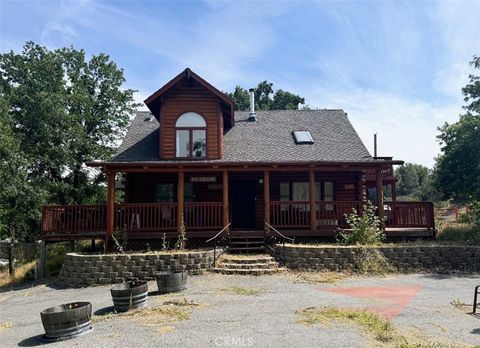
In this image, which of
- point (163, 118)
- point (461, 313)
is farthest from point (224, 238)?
point (461, 313)

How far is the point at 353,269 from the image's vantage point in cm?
1205

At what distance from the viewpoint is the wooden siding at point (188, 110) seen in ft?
49.4

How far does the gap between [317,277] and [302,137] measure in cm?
745

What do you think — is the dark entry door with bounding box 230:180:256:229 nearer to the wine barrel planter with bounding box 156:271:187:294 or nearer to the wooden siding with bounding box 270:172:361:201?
the wooden siding with bounding box 270:172:361:201

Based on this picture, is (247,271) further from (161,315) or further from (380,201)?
(380,201)

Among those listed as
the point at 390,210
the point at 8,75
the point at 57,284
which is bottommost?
the point at 57,284

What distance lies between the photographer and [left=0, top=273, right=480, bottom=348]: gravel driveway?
6.47m

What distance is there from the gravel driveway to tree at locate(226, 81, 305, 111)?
1347 inches

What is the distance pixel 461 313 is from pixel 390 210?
699 centimetres

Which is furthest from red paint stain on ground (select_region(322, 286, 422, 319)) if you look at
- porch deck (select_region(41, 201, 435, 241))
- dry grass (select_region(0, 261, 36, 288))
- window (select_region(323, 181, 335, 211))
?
dry grass (select_region(0, 261, 36, 288))

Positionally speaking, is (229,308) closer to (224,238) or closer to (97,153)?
(224,238)

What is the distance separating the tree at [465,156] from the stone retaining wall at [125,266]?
13.6 m

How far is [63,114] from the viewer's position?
22.7 meters

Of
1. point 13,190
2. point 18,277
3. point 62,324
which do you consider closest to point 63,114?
point 13,190
